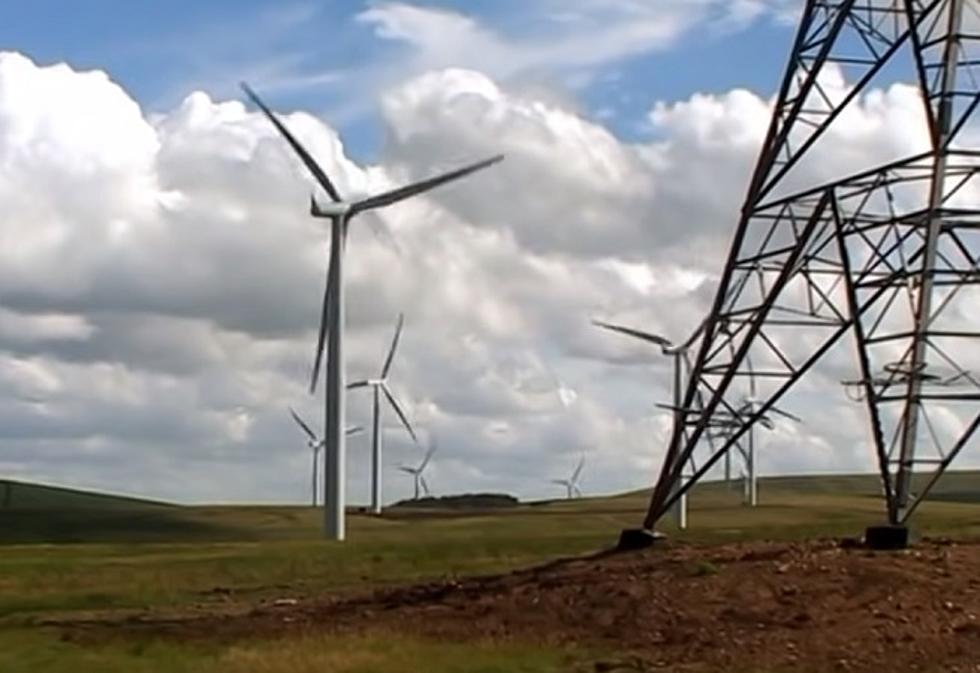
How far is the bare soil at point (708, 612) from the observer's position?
29859mm

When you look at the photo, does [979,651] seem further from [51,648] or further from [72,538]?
[72,538]

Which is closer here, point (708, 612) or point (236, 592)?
point (708, 612)

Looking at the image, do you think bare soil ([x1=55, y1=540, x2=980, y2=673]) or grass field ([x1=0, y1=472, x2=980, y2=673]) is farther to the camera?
grass field ([x1=0, y1=472, x2=980, y2=673])

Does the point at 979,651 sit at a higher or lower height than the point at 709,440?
A: lower

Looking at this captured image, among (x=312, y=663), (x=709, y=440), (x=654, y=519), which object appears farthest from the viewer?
(x=709, y=440)

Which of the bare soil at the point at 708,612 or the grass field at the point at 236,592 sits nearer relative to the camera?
the bare soil at the point at 708,612

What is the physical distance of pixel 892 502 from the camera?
38.0 metres

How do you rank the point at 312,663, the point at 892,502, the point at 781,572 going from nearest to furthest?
the point at 312,663
the point at 781,572
the point at 892,502

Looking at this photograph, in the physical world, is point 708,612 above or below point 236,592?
below

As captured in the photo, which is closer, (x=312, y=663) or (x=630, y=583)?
(x=312, y=663)

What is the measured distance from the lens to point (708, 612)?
33.1 m

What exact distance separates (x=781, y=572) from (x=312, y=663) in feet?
30.0

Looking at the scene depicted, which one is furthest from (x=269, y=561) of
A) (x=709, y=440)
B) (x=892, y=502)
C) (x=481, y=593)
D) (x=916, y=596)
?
(x=916, y=596)

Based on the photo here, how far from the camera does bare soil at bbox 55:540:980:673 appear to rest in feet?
98.0
